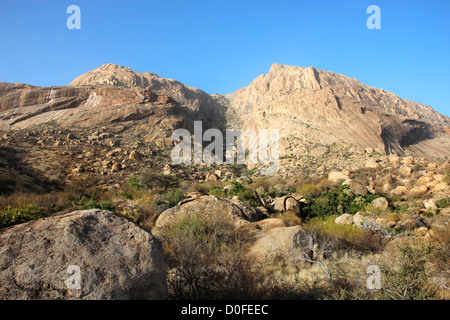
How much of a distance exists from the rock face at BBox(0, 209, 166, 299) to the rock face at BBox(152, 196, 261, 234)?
4.72 metres

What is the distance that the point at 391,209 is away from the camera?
1282 cm

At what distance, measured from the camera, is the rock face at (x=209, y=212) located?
860 centimetres

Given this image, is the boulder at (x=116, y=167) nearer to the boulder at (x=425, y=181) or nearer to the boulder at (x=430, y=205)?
the boulder at (x=430, y=205)

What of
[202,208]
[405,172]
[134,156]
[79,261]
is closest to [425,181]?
[405,172]

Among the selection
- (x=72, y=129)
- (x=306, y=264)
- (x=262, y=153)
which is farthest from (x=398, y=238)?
(x=72, y=129)

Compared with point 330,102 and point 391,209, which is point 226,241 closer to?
point 391,209

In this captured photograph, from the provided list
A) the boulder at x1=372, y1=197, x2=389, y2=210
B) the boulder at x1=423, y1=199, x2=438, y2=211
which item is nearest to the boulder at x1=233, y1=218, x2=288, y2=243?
the boulder at x1=372, y1=197, x2=389, y2=210

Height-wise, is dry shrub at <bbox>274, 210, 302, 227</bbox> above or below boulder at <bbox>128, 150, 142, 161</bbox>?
below

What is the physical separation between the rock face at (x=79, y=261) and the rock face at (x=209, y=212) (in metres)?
4.72

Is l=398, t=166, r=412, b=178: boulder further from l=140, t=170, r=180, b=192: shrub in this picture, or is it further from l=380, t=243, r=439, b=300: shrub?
l=140, t=170, r=180, b=192: shrub

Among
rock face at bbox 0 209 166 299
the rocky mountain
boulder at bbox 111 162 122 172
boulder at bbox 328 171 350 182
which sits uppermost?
the rocky mountain

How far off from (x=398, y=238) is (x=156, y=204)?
9.66 meters

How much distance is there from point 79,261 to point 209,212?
6245 mm

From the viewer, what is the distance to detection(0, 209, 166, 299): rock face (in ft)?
8.99
